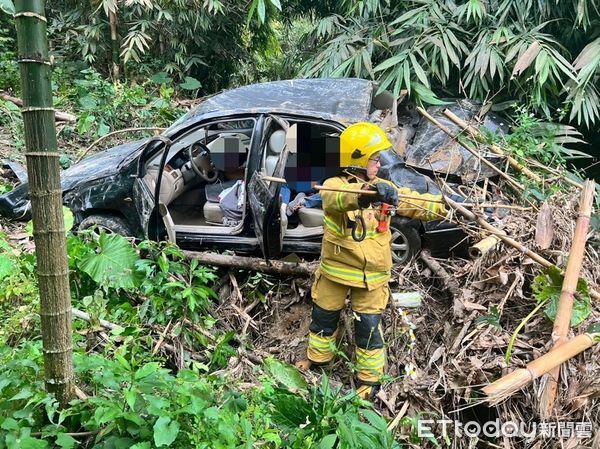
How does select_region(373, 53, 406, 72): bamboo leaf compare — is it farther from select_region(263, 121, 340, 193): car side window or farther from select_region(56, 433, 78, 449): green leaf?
select_region(56, 433, 78, 449): green leaf

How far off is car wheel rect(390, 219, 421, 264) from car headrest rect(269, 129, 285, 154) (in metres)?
1.02

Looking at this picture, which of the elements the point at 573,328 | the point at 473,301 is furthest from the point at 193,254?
the point at 573,328

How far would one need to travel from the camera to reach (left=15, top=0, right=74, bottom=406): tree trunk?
1421 mm

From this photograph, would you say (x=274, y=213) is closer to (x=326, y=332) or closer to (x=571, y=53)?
(x=326, y=332)

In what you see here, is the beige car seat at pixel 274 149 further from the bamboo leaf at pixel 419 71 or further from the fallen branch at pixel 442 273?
the bamboo leaf at pixel 419 71

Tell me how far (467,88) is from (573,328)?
12.8ft

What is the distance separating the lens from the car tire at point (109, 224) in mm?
4211

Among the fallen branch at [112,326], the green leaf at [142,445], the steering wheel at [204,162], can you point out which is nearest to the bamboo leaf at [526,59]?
the steering wheel at [204,162]

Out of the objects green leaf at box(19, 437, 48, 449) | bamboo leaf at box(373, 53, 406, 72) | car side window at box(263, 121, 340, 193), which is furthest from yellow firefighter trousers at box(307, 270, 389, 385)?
bamboo leaf at box(373, 53, 406, 72)

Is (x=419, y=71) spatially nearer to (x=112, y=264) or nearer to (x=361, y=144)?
(x=361, y=144)

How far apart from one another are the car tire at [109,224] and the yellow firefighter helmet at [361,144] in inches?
87.0

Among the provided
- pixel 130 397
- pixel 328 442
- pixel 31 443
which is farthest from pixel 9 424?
pixel 328 442

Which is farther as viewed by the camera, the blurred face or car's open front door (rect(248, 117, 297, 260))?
car's open front door (rect(248, 117, 297, 260))

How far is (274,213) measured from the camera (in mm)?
3578
